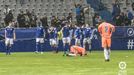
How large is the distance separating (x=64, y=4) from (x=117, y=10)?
5145 millimetres

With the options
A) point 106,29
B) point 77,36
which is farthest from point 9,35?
point 106,29

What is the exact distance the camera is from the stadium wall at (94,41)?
129ft

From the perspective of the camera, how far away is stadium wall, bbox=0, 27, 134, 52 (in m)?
39.2

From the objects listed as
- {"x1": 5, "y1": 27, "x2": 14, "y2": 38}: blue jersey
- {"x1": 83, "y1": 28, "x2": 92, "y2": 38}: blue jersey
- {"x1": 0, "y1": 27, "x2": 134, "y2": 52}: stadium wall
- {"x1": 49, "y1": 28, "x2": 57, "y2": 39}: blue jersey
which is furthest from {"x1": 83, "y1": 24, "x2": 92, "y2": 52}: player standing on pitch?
{"x1": 5, "y1": 27, "x2": 14, "y2": 38}: blue jersey

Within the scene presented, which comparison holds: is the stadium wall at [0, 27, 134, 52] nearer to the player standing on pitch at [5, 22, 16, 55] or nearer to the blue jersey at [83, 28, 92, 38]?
the blue jersey at [83, 28, 92, 38]

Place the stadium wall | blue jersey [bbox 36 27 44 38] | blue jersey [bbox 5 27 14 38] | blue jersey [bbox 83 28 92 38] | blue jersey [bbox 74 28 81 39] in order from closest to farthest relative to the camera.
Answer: blue jersey [bbox 5 27 14 38]
blue jersey [bbox 36 27 44 38]
blue jersey [bbox 74 28 81 39]
blue jersey [bbox 83 28 92 38]
the stadium wall

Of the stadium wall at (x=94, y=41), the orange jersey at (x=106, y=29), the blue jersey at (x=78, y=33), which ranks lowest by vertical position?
the stadium wall at (x=94, y=41)

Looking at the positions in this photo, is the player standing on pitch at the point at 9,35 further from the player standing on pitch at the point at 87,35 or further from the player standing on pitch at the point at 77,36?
the player standing on pitch at the point at 87,35

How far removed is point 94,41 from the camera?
40.4 metres

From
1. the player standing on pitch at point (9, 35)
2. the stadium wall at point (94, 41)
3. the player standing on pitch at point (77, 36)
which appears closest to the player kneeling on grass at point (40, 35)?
the stadium wall at point (94, 41)

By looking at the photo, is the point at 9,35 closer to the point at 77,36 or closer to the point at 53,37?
the point at 53,37

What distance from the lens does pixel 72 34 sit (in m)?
38.5

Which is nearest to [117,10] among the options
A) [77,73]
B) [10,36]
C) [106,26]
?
[10,36]

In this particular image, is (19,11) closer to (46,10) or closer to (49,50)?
(46,10)
